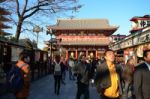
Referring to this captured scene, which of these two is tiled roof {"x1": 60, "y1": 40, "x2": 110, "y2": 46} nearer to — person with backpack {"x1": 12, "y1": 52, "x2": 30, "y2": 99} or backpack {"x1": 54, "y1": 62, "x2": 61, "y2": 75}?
backpack {"x1": 54, "y1": 62, "x2": 61, "y2": 75}

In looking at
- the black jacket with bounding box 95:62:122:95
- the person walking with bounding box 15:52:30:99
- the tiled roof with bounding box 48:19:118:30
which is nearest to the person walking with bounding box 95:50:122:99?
the black jacket with bounding box 95:62:122:95

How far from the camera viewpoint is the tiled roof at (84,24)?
65.5 metres

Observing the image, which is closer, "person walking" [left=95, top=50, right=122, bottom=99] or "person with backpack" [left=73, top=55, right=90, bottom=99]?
"person walking" [left=95, top=50, right=122, bottom=99]

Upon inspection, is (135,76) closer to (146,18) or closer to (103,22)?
(146,18)

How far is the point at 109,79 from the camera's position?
25.6 ft

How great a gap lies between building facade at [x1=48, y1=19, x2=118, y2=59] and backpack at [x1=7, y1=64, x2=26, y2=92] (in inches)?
2171

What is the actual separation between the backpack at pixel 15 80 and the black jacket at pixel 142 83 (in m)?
2.64

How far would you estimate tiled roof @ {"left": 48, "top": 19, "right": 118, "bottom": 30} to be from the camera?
215 ft

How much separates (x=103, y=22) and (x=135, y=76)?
62.4 meters

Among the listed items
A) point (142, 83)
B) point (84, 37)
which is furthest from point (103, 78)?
point (84, 37)

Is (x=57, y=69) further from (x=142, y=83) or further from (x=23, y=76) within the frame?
(x=142, y=83)

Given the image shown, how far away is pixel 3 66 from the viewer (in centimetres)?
1739

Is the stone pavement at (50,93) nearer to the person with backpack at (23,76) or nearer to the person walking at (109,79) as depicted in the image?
the person with backpack at (23,76)

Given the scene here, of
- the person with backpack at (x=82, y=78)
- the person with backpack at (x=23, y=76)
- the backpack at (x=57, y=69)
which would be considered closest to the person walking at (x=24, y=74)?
the person with backpack at (x=23, y=76)
